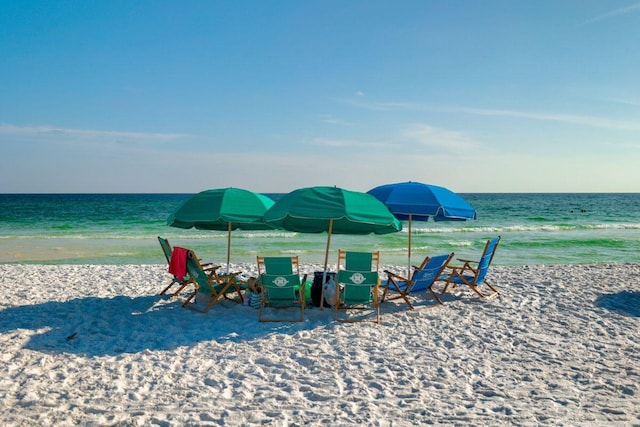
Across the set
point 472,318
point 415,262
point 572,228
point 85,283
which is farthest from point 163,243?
point 572,228

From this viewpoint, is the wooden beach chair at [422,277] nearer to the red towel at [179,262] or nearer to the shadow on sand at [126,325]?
the shadow on sand at [126,325]

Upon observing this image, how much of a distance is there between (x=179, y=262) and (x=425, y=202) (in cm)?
360

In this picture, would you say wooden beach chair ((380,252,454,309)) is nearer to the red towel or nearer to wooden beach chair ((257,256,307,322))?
wooden beach chair ((257,256,307,322))

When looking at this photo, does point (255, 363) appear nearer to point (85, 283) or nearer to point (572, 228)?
point (85, 283)

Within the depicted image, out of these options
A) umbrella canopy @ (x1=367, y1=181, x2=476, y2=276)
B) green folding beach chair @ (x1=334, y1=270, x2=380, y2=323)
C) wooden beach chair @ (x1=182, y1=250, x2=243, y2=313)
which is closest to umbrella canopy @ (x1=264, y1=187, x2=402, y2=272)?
umbrella canopy @ (x1=367, y1=181, x2=476, y2=276)

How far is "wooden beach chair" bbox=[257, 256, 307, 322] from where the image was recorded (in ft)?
20.9

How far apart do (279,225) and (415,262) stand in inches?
349

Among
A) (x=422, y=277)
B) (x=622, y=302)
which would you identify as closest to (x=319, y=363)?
(x=422, y=277)

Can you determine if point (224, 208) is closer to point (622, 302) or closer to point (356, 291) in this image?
point (356, 291)

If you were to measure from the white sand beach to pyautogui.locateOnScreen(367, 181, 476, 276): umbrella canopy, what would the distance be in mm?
1423

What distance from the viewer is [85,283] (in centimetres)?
913

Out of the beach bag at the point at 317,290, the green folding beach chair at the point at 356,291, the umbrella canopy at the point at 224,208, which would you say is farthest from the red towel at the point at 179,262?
the green folding beach chair at the point at 356,291

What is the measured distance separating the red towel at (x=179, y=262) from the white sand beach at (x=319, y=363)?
55cm

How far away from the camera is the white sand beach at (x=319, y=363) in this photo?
3811mm
